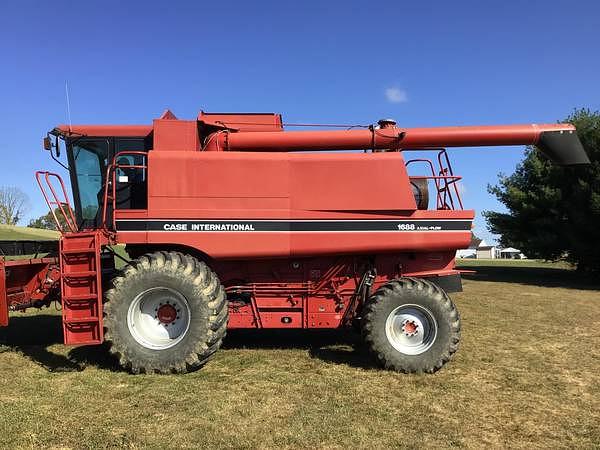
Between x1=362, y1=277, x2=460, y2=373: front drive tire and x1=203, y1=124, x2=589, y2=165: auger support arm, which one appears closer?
x1=362, y1=277, x2=460, y2=373: front drive tire

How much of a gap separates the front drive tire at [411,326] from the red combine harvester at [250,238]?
0.01 metres

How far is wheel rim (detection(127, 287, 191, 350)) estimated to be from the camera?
6023mm

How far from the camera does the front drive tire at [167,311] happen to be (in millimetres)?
5891

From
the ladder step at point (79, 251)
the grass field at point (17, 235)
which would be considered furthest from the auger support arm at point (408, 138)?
the grass field at point (17, 235)

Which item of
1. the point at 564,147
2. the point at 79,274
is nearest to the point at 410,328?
the point at 564,147

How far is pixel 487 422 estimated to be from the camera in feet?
14.8

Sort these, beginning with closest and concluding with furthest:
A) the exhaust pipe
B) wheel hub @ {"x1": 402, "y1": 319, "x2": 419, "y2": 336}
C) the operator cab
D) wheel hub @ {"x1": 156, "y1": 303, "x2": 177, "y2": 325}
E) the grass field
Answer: wheel hub @ {"x1": 156, "y1": 303, "x2": 177, "y2": 325} → wheel hub @ {"x1": 402, "y1": 319, "x2": 419, "y2": 336} → the exhaust pipe → the operator cab → the grass field

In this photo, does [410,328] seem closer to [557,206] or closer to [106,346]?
[106,346]

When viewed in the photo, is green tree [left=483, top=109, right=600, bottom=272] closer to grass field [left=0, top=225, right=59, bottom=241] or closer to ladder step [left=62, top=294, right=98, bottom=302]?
ladder step [left=62, top=294, right=98, bottom=302]

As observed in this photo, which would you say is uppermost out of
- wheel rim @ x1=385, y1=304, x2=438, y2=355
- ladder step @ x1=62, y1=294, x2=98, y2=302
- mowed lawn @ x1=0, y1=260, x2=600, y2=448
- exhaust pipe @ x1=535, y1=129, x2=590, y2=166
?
exhaust pipe @ x1=535, y1=129, x2=590, y2=166

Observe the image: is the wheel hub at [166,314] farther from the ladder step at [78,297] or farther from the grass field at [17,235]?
the grass field at [17,235]

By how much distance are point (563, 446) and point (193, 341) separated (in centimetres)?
393

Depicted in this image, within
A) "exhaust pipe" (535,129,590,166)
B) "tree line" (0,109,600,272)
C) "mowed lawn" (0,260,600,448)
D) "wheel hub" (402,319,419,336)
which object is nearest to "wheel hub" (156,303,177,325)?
"mowed lawn" (0,260,600,448)

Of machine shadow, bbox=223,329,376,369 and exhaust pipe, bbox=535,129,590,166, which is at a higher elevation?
exhaust pipe, bbox=535,129,590,166
